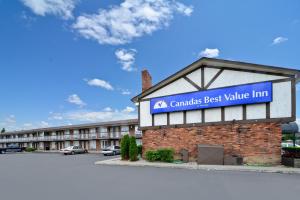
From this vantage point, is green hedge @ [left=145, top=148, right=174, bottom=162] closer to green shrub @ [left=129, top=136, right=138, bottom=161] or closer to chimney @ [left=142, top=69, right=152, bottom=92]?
green shrub @ [left=129, top=136, right=138, bottom=161]

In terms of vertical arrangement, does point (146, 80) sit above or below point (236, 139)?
above

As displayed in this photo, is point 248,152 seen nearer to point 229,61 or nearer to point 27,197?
point 229,61

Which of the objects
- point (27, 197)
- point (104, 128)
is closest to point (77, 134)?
point (104, 128)

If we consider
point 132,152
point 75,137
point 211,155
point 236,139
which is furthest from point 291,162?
point 75,137

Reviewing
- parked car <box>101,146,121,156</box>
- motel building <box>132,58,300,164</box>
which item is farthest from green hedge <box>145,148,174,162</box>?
parked car <box>101,146,121,156</box>

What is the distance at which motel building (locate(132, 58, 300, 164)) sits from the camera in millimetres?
14023

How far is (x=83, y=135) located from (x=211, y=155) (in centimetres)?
3334

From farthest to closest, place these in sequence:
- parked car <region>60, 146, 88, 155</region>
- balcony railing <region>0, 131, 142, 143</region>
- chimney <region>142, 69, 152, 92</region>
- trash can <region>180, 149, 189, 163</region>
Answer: balcony railing <region>0, 131, 142, 143</region> → parked car <region>60, 146, 88, 155</region> → chimney <region>142, 69, 152, 92</region> → trash can <region>180, 149, 189, 163</region>

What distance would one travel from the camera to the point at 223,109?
621 inches

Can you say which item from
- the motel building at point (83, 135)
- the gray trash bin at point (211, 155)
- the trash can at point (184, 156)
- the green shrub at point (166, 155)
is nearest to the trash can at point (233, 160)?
the gray trash bin at point (211, 155)

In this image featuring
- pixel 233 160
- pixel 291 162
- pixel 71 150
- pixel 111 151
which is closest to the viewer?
pixel 291 162

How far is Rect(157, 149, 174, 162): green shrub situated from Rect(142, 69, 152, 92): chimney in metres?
6.49

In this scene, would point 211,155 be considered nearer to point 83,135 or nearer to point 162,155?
point 162,155

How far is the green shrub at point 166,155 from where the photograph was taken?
54.9ft
